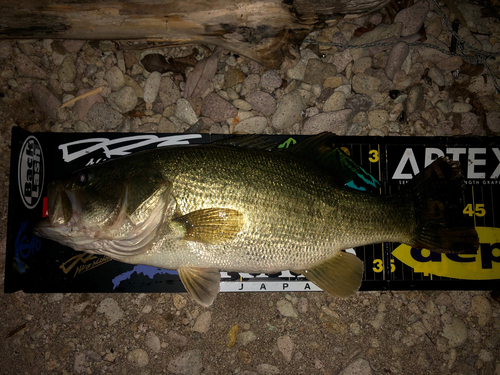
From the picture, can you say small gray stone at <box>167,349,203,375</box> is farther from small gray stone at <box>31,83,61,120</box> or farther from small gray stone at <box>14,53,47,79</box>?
small gray stone at <box>14,53,47,79</box>

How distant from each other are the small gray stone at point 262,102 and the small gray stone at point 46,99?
1.70 meters

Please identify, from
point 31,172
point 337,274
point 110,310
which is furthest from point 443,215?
point 31,172

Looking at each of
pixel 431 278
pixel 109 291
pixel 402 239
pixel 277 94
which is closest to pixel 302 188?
pixel 402 239

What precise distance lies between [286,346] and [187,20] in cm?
273

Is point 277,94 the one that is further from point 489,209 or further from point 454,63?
point 489,209

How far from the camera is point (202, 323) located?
2.57 metres

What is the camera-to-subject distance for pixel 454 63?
277cm

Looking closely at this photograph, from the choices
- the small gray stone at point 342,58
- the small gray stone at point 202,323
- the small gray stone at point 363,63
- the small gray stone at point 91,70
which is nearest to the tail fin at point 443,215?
the small gray stone at point 363,63

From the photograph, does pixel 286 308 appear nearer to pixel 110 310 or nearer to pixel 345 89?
pixel 110 310

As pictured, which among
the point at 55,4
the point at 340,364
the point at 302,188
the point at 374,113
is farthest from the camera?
the point at 374,113

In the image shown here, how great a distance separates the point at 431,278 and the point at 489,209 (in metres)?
0.79

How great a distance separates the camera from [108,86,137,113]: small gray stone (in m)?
2.70

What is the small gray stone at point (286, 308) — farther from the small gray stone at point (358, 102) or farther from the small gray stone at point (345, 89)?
the small gray stone at point (345, 89)

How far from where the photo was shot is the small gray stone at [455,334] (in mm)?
2562
